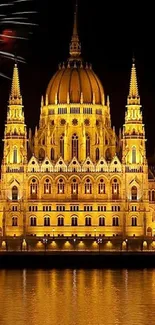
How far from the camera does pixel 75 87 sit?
170250 millimetres

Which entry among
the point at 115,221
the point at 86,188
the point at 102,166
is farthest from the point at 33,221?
the point at 102,166

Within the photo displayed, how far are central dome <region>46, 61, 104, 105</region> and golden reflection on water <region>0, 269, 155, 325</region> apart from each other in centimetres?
3070

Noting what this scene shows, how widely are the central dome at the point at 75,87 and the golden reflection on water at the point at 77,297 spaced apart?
101 feet

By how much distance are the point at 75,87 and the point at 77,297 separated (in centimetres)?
5462

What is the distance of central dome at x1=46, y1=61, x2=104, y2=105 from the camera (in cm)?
17012

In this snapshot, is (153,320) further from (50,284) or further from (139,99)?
(139,99)

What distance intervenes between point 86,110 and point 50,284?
43617mm

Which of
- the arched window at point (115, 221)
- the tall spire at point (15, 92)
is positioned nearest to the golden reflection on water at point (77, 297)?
the arched window at point (115, 221)

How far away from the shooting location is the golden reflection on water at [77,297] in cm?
10519

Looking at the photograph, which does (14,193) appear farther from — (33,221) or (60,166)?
(60,166)

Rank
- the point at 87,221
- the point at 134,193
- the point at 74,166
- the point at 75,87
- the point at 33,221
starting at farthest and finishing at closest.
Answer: the point at 75,87 < the point at 74,166 < the point at 134,193 < the point at 33,221 < the point at 87,221

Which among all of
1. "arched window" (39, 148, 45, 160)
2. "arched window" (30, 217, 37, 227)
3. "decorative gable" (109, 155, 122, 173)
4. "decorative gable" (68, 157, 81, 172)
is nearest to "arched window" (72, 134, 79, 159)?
"arched window" (39, 148, 45, 160)

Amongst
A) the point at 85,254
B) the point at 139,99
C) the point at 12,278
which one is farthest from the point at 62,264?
the point at 139,99

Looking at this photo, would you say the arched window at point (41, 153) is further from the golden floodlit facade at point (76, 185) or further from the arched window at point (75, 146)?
the arched window at point (75, 146)
